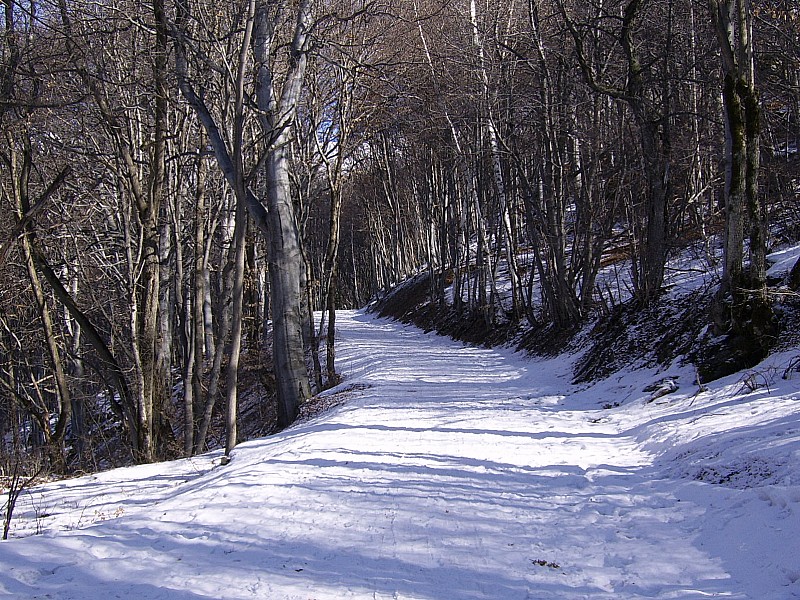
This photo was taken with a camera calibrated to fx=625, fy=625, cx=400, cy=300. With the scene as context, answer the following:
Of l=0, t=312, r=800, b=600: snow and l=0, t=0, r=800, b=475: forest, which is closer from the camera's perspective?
l=0, t=312, r=800, b=600: snow

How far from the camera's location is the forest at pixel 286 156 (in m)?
10.1

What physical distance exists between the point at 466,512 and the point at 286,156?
28.4 ft

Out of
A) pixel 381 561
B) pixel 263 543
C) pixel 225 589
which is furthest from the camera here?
pixel 263 543

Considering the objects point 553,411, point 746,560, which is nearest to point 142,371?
point 553,411

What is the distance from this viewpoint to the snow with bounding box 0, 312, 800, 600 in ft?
13.2

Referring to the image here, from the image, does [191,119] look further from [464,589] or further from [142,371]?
[464,589]

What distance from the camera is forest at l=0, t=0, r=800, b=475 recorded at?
10.1 meters

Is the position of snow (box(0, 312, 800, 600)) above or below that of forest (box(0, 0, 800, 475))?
below

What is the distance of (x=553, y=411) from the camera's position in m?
9.98

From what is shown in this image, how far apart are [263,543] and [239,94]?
6.39 m

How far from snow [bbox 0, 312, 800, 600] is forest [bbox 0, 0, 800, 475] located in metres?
1.64

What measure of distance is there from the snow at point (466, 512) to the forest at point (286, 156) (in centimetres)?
164

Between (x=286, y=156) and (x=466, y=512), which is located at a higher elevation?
(x=286, y=156)

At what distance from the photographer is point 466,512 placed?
5.39 metres
